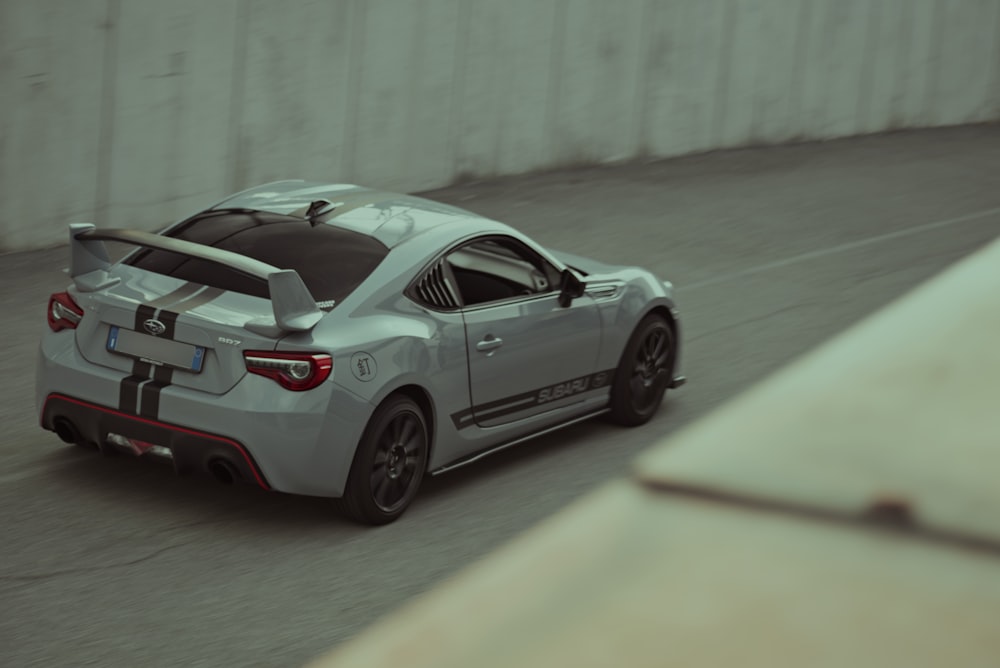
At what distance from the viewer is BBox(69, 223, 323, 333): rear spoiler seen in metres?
6.14

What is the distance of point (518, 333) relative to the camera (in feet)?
24.7

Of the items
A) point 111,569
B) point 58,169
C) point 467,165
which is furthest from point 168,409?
point 467,165

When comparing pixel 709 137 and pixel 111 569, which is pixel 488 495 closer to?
pixel 111 569

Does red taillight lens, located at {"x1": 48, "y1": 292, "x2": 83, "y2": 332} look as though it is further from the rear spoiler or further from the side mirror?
the side mirror

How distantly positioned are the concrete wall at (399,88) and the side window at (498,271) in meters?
5.93

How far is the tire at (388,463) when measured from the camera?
21.5 ft

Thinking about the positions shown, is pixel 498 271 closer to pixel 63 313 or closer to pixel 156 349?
pixel 156 349

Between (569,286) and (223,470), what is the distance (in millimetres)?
2409

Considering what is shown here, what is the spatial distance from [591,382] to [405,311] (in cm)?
185

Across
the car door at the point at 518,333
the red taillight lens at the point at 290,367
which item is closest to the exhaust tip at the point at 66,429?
the red taillight lens at the point at 290,367

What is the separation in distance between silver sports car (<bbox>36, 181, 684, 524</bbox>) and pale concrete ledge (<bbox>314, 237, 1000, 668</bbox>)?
511 cm

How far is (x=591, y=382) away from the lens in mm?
8336

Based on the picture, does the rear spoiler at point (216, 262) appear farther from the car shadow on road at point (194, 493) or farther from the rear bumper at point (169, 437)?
the car shadow on road at point (194, 493)

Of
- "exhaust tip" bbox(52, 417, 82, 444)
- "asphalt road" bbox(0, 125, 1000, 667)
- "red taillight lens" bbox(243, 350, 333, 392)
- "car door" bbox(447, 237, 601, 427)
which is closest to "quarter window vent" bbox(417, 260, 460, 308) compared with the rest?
"car door" bbox(447, 237, 601, 427)
